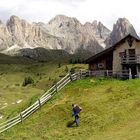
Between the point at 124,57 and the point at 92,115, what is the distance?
20826mm

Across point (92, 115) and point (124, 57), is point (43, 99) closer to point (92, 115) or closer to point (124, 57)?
point (92, 115)

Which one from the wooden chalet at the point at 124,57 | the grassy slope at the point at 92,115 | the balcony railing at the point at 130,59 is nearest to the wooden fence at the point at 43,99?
the grassy slope at the point at 92,115

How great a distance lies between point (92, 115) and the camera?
4734cm

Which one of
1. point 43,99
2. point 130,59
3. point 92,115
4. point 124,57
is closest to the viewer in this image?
point 92,115

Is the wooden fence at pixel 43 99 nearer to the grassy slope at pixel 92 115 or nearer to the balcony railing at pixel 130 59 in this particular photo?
the grassy slope at pixel 92 115

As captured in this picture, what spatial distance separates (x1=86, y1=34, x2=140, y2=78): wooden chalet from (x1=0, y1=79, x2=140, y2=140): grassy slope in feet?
26.0

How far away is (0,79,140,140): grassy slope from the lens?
4259cm

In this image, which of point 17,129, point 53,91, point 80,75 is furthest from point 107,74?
point 17,129

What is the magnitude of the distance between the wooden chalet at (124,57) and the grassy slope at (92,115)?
26.0 feet

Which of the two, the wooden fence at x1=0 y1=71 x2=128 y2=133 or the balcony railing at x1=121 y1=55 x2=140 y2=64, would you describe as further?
the balcony railing at x1=121 y1=55 x2=140 y2=64

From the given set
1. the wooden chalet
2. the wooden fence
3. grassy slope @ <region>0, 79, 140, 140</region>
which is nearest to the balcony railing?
the wooden chalet

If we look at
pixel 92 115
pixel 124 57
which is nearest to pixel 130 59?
pixel 124 57

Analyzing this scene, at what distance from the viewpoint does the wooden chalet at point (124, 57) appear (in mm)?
64625

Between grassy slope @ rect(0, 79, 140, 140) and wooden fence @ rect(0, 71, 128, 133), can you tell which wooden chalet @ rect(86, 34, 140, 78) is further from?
grassy slope @ rect(0, 79, 140, 140)
